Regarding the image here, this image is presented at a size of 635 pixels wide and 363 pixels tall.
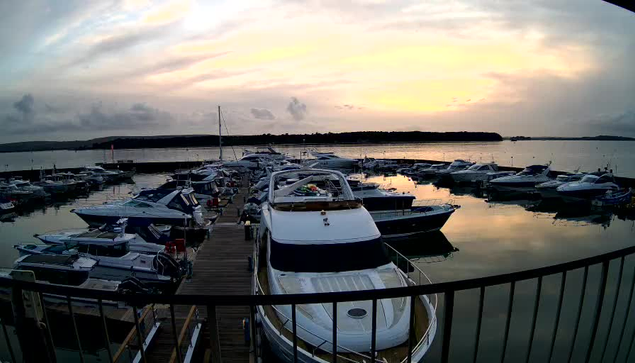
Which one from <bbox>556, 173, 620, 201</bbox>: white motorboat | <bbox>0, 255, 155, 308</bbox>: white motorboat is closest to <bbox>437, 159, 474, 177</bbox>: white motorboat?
<bbox>556, 173, 620, 201</bbox>: white motorboat

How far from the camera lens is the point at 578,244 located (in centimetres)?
2100

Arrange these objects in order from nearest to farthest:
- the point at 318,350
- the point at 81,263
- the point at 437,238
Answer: the point at 318,350 < the point at 81,263 < the point at 437,238

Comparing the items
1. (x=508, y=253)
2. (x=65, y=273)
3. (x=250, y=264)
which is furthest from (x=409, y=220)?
(x=65, y=273)

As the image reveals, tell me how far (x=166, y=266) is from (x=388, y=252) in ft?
31.0

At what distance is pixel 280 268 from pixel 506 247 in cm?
1650

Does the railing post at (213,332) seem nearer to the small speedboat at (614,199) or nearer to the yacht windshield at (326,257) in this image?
the yacht windshield at (326,257)

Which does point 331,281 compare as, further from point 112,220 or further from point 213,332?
point 112,220

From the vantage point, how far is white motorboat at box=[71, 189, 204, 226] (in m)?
21.1

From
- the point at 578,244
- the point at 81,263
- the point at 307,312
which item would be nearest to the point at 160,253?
the point at 81,263

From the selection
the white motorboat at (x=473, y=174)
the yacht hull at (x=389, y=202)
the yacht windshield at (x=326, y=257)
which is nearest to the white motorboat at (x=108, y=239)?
the yacht windshield at (x=326, y=257)

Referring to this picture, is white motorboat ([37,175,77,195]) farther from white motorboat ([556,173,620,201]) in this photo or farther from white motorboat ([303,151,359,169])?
white motorboat ([556,173,620,201])

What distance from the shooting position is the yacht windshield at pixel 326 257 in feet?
25.8

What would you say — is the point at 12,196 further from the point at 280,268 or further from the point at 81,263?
the point at 280,268

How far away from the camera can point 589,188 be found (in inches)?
1227
